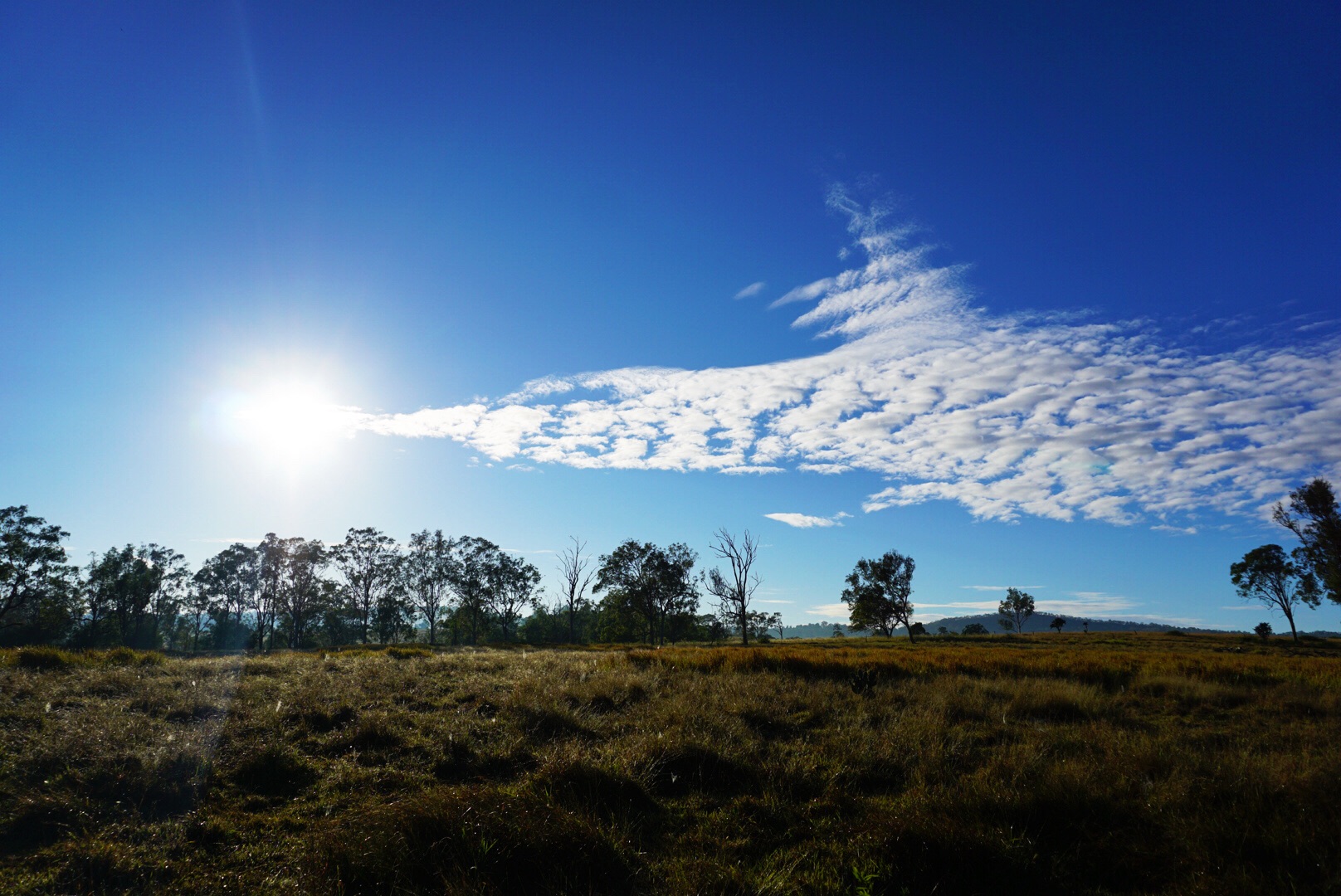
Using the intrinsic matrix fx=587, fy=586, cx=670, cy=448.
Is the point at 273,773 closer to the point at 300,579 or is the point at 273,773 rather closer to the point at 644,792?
the point at 644,792

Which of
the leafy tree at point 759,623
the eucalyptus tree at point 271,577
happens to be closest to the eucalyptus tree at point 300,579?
the eucalyptus tree at point 271,577

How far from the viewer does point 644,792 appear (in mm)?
6734

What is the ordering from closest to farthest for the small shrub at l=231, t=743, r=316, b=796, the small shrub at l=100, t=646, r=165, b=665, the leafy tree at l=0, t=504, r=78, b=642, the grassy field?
the grassy field, the small shrub at l=231, t=743, r=316, b=796, the small shrub at l=100, t=646, r=165, b=665, the leafy tree at l=0, t=504, r=78, b=642

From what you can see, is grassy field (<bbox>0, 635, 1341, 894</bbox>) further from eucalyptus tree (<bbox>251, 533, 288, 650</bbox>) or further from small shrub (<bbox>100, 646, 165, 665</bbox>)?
eucalyptus tree (<bbox>251, 533, 288, 650</bbox>)

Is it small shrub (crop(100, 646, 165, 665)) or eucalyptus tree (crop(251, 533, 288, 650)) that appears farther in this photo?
eucalyptus tree (crop(251, 533, 288, 650))

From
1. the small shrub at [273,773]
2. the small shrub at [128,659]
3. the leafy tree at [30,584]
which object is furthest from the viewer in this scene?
the leafy tree at [30,584]

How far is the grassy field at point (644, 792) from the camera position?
4938mm

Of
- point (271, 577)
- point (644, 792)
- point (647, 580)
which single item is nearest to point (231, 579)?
point (271, 577)

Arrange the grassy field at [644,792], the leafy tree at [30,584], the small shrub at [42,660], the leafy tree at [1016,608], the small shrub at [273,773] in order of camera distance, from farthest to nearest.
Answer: the leafy tree at [1016,608] → the leafy tree at [30,584] → the small shrub at [42,660] → the small shrub at [273,773] → the grassy field at [644,792]

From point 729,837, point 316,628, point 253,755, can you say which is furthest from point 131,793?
point 316,628

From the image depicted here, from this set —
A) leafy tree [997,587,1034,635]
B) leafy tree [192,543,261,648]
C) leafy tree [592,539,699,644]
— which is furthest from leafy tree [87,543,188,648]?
leafy tree [997,587,1034,635]

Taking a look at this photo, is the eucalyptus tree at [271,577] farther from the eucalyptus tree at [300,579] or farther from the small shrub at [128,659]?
the small shrub at [128,659]

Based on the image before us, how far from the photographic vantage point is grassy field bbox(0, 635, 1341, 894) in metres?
4.94

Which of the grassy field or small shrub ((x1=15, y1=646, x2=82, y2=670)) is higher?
small shrub ((x1=15, y1=646, x2=82, y2=670))
